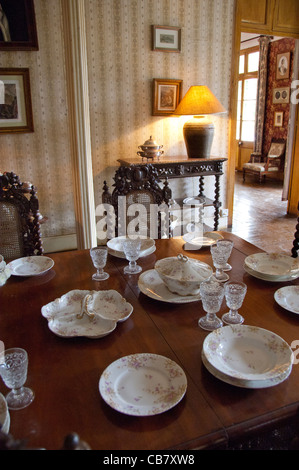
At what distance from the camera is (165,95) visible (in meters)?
3.77

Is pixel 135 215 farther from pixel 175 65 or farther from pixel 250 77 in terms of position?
pixel 250 77

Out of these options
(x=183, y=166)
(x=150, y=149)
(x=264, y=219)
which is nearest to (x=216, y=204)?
(x=183, y=166)

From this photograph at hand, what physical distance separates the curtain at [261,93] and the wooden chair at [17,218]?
6.69 metres

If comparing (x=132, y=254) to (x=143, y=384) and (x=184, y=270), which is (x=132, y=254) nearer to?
(x=184, y=270)

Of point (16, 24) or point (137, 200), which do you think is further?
point (16, 24)

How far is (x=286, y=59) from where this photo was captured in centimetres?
678

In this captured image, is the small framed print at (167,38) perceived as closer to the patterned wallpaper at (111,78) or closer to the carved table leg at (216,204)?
the patterned wallpaper at (111,78)

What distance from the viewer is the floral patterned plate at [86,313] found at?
3.84ft

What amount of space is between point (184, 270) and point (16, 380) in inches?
26.1

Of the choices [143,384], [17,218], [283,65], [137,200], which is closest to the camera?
[143,384]

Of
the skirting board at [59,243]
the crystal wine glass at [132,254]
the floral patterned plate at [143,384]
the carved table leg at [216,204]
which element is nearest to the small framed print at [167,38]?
the carved table leg at [216,204]

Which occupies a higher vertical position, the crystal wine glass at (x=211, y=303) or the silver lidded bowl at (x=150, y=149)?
the silver lidded bowl at (x=150, y=149)

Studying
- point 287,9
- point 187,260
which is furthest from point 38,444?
point 287,9

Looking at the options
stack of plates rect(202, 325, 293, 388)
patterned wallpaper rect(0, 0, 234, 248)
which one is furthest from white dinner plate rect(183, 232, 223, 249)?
patterned wallpaper rect(0, 0, 234, 248)
